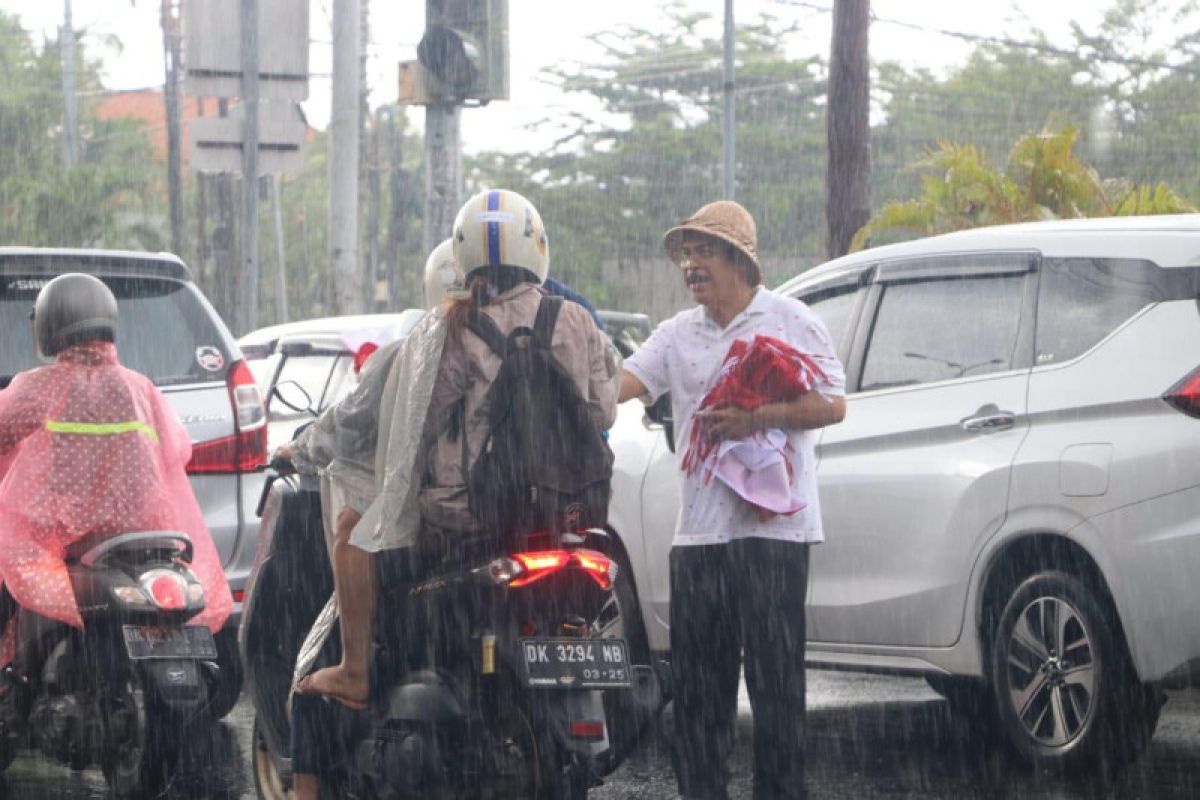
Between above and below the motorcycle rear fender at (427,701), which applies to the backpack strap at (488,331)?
above

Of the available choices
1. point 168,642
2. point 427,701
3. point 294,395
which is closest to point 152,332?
point 294,395

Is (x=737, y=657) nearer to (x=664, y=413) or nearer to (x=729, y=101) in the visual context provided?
(x=664, y=413)

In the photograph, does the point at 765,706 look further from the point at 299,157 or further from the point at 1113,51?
the point at 1113,51

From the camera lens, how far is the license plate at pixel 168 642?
19.4 ft

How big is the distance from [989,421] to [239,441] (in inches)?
110

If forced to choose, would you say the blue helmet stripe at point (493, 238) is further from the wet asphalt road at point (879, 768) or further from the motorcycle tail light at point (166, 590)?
the motorcycle tail light at point (166, 590)

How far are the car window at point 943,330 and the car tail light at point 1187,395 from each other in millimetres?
786

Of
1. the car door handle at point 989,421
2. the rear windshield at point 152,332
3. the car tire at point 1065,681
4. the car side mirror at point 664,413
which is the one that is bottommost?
the car tire at point 1065,681

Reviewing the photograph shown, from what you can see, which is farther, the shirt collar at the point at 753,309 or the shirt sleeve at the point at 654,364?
the shirt sleeve at the point at 654,364

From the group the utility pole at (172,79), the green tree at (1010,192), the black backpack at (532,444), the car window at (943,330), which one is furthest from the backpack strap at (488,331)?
the utility pole at (172,79)

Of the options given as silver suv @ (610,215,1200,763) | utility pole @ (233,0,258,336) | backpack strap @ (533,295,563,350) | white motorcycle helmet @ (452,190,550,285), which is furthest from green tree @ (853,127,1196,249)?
backpack strap @ (533,295,563,350)

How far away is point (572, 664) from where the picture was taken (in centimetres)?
462

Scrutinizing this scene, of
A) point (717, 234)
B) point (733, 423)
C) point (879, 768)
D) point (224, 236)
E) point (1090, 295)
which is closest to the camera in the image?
point (733, 423)

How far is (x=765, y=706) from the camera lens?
5.52m
